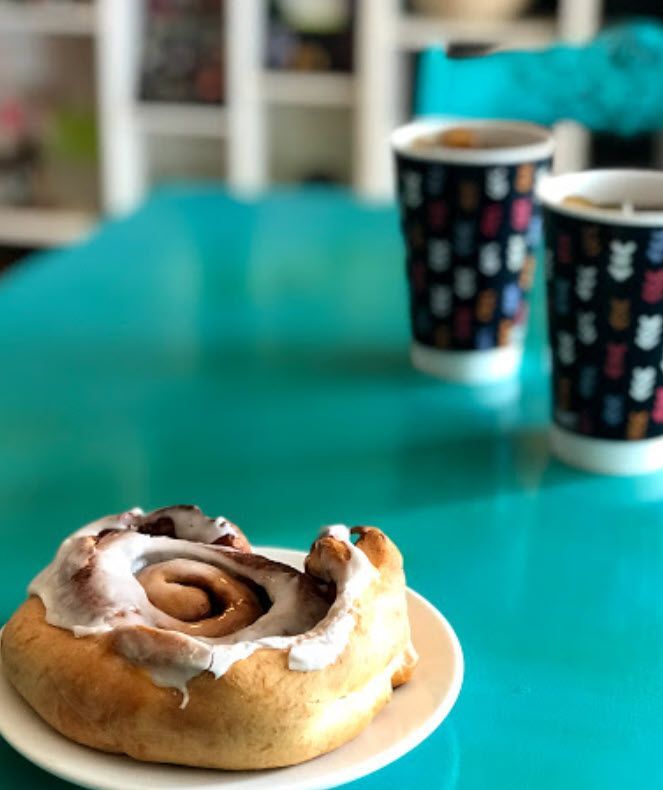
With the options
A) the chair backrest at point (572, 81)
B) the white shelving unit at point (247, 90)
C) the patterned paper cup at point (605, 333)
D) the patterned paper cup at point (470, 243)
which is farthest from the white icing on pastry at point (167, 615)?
the white shelving unit at point (247, 90)

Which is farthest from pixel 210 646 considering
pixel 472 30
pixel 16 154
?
pixel 16 154

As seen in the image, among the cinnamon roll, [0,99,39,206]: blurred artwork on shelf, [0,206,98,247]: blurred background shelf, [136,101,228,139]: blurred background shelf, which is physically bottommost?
[0,206,98,247]: blurred background shelf

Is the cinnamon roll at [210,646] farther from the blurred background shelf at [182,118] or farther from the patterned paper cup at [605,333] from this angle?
the blurred background shelf at [182,118]

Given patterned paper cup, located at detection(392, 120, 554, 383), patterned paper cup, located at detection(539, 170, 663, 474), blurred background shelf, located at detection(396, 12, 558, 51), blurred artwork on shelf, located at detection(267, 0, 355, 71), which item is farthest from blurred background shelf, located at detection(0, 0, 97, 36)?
patterned paper cup, located at detection(539, 170, 663, 474)

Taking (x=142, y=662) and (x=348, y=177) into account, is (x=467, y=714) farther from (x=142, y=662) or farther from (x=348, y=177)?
(x=348, y=177)

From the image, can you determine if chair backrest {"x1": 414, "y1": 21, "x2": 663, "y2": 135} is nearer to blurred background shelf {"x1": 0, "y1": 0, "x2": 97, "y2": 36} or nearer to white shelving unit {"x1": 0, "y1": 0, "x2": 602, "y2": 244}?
white shelving unit {"x1": 0, "y1": 0, "x2": 602, "y2": 244}

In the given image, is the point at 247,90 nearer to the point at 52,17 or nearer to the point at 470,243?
→ the point at 52,17
